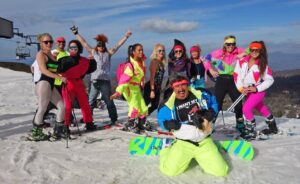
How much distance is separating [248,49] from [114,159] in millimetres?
3827

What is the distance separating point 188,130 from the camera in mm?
5617

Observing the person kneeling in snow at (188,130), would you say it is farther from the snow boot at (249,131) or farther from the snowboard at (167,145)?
the snow boot at (249,131)

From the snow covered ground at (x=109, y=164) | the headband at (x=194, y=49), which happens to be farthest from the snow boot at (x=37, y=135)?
the headband at (x=194, y=49)

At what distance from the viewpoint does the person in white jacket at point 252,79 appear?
747 cm

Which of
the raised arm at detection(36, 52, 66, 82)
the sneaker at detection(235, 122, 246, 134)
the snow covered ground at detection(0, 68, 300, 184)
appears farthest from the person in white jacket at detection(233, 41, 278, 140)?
the raised arm at detection(36, 52, 66, 82)

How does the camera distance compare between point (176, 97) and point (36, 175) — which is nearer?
point (36, 175)

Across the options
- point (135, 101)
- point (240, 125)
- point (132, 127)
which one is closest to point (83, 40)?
point (135, 101)

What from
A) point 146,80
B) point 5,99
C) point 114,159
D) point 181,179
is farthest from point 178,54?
point 5,99

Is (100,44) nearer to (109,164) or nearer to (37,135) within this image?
(37,135)

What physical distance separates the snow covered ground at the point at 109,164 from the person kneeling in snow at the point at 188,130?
16 cm

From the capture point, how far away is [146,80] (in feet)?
28.6

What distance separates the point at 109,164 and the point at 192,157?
138 centimetres

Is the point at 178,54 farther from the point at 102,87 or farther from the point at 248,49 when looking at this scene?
the point at 102,87

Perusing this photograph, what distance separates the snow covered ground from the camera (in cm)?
520
